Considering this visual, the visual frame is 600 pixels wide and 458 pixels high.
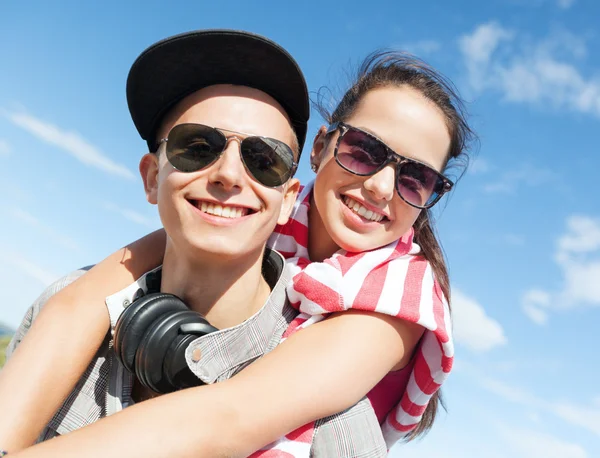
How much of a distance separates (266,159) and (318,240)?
79cm

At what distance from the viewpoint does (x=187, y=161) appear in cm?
274

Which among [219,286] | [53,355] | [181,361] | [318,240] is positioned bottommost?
[53,355]

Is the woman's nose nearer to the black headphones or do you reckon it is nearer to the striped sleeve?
the striped sleeve

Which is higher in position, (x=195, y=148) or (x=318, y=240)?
(x=318, y=240)

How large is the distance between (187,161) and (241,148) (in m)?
0.26

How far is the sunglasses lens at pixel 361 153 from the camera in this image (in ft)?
10.1

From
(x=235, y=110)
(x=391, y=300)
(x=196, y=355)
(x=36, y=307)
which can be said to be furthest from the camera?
(x=36, y=307)

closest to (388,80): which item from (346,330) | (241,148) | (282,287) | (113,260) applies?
(241,148)

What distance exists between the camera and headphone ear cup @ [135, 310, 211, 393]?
2.46 m

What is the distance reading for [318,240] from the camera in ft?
11.1

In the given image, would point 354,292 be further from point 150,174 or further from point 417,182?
point 150,174

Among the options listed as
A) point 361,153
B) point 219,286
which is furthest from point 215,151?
point 361,153

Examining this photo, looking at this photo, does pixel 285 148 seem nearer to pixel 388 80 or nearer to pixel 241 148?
pixel 241 148

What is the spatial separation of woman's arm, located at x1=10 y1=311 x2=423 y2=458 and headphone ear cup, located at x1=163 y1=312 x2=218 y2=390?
28 centimetres
